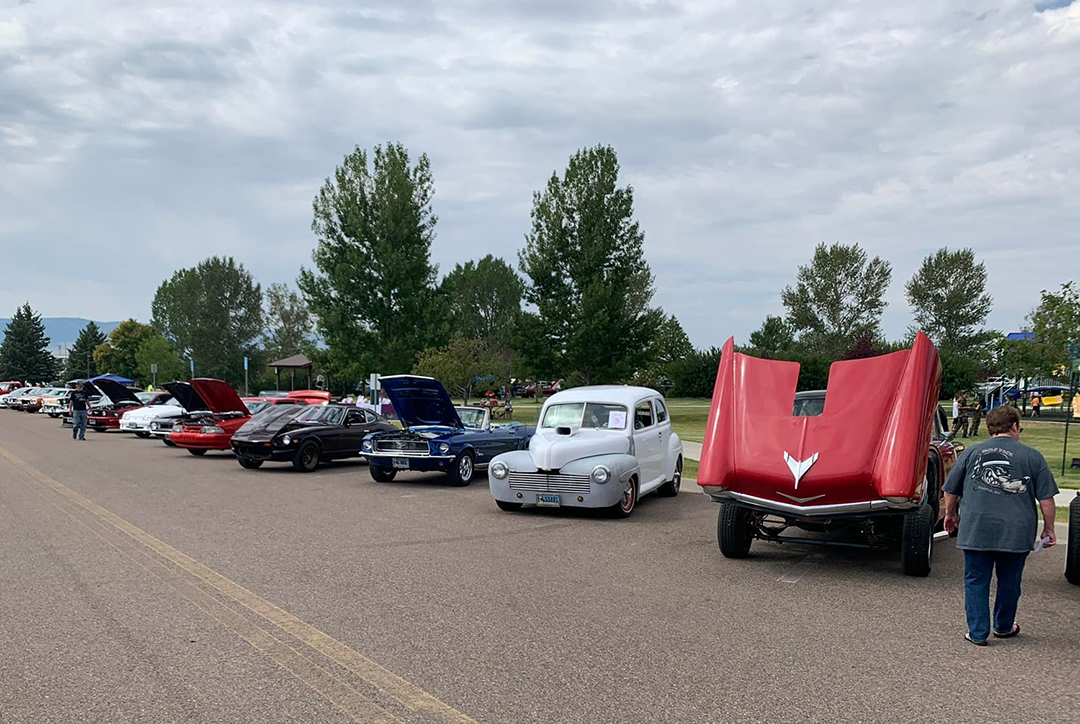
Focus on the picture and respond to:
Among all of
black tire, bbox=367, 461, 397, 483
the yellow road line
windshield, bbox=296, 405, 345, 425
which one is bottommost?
the yellow road line

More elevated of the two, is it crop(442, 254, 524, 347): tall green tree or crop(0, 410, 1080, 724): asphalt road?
crop(442, 254, 524, 347): tall green tree

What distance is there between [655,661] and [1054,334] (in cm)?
3915

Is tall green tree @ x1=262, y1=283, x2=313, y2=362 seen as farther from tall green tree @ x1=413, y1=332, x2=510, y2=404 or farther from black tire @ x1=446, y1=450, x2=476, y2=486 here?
black tire @ x1=446, y1=450, x2=476, y2=486

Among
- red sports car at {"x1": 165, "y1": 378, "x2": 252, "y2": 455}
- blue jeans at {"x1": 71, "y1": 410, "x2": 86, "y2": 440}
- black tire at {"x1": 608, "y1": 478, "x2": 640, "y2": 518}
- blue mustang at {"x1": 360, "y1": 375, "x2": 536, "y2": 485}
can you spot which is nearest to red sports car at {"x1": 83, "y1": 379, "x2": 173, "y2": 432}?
blue jeans at {"x1": 71, "y1": 410, "x2": 86, "y2": 440}

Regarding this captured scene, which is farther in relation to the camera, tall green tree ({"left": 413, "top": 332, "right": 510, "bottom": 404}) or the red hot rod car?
tall green tree ({"left": 413, "top": 332, "right": 510, "bottom": 404})

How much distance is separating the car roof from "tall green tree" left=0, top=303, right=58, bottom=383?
346 feet

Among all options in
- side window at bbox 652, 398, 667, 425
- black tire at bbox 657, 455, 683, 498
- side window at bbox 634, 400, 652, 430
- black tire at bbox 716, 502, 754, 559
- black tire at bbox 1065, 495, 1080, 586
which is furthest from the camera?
black tire at bbox 657, 455, 683, 498

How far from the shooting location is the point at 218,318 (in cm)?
7944

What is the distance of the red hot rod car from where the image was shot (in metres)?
7.75

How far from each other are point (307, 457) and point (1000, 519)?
46.7 feet

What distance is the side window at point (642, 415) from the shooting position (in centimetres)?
1262

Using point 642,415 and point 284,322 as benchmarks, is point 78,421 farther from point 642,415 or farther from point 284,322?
point 284,322

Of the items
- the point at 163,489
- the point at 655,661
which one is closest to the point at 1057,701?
the point at 655,661

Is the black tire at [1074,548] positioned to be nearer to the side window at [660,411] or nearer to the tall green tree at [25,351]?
the side window at [660,411]
